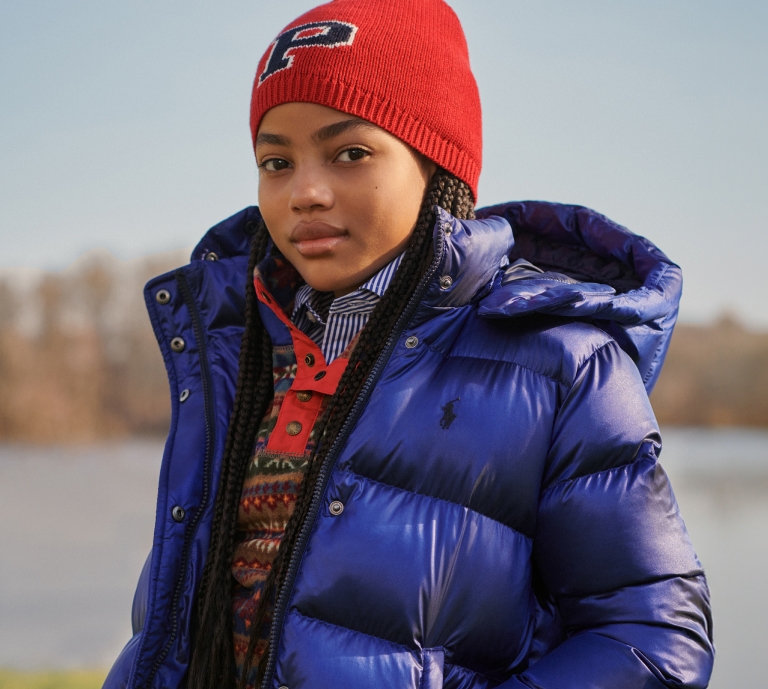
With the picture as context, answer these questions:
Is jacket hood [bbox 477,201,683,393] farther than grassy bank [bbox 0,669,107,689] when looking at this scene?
No

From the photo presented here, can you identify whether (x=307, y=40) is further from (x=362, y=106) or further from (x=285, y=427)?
(x=285, y=427)

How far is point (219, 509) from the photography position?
1366 millimetres

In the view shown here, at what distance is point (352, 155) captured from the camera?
131cm

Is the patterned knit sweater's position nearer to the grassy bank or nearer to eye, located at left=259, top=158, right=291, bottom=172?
eye, located at left=259, top=158, right=291, bottom=172

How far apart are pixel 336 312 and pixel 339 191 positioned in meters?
0.22

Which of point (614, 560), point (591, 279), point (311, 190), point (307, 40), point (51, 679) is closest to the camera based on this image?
point (614, 560)

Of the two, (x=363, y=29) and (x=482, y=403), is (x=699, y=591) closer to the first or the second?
(x=482, y=403)

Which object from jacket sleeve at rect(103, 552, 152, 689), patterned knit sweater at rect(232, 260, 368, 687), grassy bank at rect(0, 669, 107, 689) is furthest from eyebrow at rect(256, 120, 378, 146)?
grassy bank at rect(0, 669, 107, 689)

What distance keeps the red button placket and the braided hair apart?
0.05 meters

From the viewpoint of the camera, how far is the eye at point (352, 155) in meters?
1.30

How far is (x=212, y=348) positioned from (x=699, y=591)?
919 millimetres

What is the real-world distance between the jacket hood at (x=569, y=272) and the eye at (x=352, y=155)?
165mm

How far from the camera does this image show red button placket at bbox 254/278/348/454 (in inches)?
52.2

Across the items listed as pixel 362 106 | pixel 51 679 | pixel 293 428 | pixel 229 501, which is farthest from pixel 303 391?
pixel 51 679
